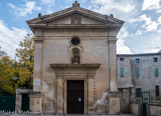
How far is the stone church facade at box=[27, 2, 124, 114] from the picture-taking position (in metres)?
15.7

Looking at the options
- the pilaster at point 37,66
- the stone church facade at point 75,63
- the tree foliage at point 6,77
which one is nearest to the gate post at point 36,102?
the stone church facade at point 75,63

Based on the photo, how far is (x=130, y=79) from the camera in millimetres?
32844

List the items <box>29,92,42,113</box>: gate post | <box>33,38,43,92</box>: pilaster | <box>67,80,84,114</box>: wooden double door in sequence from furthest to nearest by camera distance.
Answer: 1. <box>67,80,84,114</box>: wooden double door
2. <box>33,38,43,92</box>: pilaster
3. <box>29,92,42,113</box>: gate post

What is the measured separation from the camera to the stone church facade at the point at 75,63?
1566 cm

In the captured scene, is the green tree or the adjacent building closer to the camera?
the green tree

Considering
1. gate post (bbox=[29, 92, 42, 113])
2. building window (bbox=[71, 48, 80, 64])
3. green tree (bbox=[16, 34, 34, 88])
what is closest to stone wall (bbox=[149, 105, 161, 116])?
building window (bbox=[71, 48, 80, 64])

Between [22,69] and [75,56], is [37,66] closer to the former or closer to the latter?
[75,56]

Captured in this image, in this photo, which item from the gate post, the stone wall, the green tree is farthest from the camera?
the green tree

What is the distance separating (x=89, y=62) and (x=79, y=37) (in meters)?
2.50

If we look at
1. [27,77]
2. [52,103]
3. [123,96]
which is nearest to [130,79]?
[123,96]

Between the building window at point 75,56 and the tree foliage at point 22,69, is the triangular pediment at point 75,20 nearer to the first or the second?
the building window at point 75,56

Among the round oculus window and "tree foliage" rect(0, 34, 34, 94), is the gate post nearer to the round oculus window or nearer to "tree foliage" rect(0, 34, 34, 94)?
the round oculus window

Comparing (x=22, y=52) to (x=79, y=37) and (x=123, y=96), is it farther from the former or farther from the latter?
(x=123, y=96)

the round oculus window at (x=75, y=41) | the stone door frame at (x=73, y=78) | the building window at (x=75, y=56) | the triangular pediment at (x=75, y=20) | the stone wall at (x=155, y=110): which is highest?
the triangular pediment at (x=75, y=20)
